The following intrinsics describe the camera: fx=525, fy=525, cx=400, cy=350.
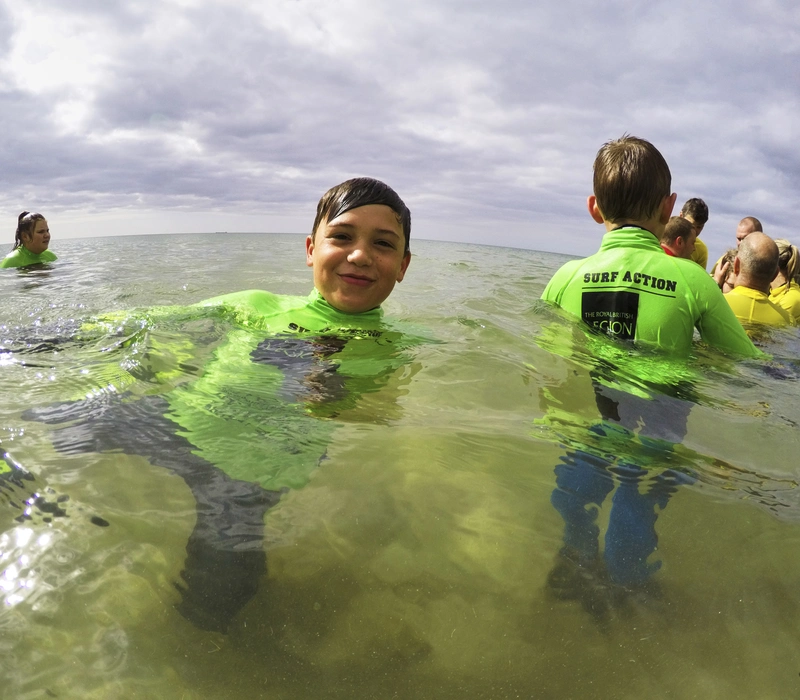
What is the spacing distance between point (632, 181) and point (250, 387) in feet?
9.47

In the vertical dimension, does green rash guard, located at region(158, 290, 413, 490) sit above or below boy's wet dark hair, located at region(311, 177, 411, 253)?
below

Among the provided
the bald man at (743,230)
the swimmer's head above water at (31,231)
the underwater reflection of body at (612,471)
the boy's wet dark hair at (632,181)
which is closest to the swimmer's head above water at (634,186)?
the boy's wet dark hair at (632,181)

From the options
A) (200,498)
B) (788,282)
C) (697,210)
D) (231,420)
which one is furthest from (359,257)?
(788,282)

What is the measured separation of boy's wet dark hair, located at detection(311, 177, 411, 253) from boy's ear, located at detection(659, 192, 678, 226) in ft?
5.98

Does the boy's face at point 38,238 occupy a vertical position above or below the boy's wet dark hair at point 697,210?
below

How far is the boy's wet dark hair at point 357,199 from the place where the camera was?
3.52 m

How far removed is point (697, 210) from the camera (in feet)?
25.7

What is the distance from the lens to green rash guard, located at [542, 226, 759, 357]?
3350 mm

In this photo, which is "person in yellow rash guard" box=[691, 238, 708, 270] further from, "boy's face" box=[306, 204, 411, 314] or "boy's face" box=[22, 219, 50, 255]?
"boy's face" box=[22, 219, 50, 255]

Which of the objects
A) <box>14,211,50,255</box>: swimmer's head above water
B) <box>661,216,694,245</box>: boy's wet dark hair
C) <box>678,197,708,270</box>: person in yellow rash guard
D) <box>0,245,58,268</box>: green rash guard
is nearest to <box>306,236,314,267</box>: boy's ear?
<box>661,216,694,245</box>: boy's wet dark hair

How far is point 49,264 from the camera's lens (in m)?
12.1

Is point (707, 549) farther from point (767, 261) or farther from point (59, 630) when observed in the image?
point (767, 261)

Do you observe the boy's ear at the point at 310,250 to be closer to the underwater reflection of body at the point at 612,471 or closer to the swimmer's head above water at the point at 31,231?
the underwater reflection of body at the point at 612,471

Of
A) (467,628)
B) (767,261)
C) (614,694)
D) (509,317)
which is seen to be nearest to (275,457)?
(467,628)
